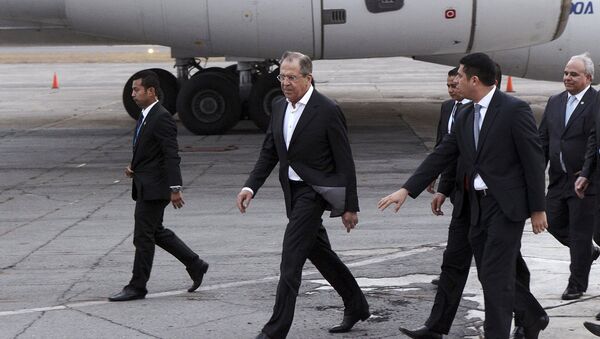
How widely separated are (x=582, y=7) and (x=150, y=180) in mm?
12109

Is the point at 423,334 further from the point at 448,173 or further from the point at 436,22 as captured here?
the point at 436,22

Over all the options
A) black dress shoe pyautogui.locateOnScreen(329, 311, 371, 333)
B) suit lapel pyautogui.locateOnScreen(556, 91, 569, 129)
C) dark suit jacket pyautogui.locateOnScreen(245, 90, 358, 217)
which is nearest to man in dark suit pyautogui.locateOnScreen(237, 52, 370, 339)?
dark suit jacket pyautogui.locateOnScreen(245, 90, 358, 217)

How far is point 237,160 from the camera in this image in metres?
16.8

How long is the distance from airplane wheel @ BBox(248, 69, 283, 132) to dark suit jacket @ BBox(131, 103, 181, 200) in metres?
10.6

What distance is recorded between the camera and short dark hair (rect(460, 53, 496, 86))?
6.71 meters

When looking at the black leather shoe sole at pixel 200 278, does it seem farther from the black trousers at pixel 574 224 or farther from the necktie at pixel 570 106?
the necktie at pixel 570 106

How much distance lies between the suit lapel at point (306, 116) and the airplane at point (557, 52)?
12.0 m

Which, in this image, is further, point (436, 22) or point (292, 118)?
point (436, 22)

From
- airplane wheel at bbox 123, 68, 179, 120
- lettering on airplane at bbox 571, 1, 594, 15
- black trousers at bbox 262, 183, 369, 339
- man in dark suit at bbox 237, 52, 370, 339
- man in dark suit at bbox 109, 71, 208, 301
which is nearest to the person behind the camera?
black trousers at bbox 262, 183, 369, 339

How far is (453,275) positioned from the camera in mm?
7148

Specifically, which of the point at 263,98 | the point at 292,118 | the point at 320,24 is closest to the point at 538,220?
the point at 292,118

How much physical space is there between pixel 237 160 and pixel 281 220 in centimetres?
482

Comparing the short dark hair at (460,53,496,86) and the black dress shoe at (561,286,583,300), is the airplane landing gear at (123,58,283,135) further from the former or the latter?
the short dark hair at (460,53,496,86)

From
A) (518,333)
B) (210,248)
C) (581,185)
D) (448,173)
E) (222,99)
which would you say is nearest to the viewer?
(518,333)
